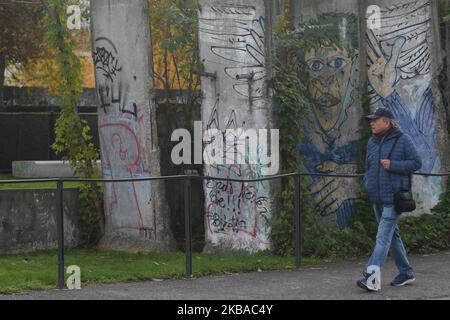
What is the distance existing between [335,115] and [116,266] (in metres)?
4.65

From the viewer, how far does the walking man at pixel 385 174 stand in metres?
9.59

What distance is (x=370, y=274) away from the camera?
956 centimetres

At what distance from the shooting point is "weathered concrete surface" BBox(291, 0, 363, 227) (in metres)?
14.2

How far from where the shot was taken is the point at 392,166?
9578 millimetres

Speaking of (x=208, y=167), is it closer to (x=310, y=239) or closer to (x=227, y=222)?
(x=227, y=222)

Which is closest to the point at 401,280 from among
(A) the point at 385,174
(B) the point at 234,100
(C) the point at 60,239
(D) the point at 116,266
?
(A) the point at 385,174

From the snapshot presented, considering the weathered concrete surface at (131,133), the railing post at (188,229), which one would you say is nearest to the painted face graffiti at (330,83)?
the weathered concrete surface at (131,133)

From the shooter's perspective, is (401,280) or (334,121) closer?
(401,280)

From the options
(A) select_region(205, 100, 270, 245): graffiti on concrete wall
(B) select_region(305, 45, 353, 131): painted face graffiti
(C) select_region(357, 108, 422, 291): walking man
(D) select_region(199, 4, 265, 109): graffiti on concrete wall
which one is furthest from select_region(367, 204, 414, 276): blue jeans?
(B) select_region(305, 45, 353, 131): painted face graffiti

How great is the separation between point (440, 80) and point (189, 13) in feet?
13.5

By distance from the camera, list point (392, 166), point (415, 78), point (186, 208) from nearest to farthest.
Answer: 1. point (392, 166)
2. point (186, 208)
3. point (415, 78)

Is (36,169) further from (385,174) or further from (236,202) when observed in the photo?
(385,174)

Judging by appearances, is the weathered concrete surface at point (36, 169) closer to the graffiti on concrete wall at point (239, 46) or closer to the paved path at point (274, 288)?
the graffiti on concrete wall at point (239, 46)
